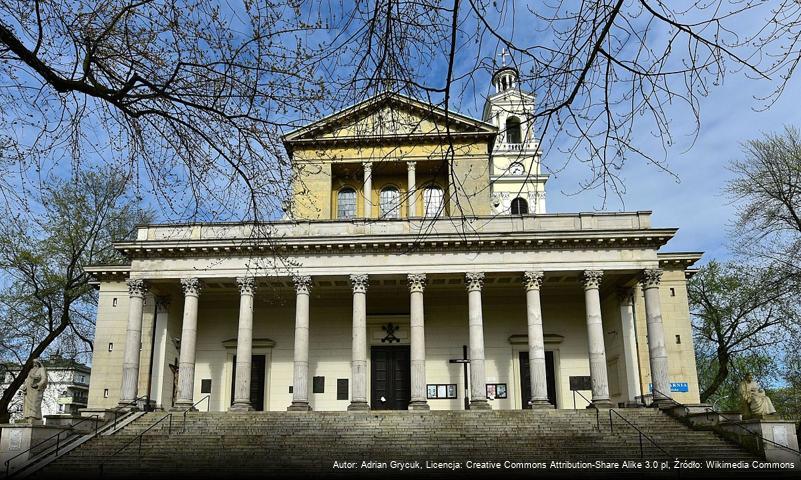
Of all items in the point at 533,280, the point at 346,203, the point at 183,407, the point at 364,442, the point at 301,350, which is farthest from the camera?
the point at 346,203

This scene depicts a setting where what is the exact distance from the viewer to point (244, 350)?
25688 millimetres

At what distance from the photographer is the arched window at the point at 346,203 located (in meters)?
32.2

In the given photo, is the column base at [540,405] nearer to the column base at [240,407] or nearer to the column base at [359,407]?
the column base at [359,407]

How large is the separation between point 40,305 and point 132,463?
55.9ft

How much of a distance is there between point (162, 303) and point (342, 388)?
888cm

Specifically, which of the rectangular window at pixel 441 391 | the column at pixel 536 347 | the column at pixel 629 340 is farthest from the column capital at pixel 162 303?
the column at pixel 629 340

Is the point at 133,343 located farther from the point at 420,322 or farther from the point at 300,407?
the point at 420,322

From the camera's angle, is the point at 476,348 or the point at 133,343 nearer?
the point at 476,348

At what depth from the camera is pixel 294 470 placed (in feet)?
59.1

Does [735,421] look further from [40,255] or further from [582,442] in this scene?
[40,255]

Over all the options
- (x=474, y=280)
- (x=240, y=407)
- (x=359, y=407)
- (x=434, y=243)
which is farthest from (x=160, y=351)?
(x=474, y=280)

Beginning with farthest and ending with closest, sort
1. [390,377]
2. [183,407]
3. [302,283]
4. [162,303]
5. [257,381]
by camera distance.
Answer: [257,381] → [390,377] → [162,303] → [302,283] → [183,407]

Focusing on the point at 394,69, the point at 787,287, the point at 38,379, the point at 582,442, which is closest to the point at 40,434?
the point at 38,379

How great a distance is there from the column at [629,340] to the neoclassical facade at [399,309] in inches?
2.2
